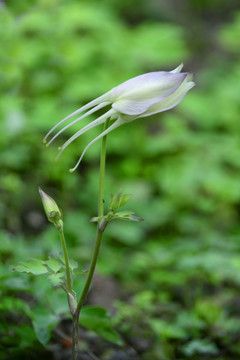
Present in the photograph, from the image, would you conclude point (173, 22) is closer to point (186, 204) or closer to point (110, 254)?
point (186, 204)

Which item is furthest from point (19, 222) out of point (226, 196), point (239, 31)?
point (239, 31)

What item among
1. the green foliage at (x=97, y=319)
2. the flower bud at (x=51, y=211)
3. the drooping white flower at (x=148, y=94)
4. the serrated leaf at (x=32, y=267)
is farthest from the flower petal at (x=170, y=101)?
the green foliage at (x=97, y=319)

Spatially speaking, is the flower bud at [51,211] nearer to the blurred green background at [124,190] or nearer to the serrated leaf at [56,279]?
the serrated leaf at [56,279]

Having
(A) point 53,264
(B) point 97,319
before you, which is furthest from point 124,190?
(A) point 53,264

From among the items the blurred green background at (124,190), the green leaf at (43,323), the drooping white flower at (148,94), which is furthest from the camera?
the blurred green background at (124,190)

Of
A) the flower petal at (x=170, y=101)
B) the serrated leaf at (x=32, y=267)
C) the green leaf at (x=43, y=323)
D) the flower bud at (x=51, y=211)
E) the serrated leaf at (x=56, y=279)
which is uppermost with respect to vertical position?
the flower petal at (x=170, y=101)

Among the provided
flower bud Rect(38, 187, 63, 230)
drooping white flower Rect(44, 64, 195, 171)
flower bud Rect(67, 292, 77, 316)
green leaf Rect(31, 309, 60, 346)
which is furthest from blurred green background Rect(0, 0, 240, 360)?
drooping white flower Rect(44, 64, 195, 171)

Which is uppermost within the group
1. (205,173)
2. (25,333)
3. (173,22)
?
(173,22)

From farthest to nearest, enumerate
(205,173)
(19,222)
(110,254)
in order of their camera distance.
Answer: (205,173), (19,222), (110,254)
